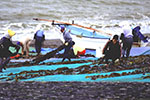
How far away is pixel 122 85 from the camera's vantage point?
12.3 m

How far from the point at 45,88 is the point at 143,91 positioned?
10.2ft

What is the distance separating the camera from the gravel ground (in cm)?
1126

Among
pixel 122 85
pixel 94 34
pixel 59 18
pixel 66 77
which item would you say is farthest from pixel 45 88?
pixel 59 18

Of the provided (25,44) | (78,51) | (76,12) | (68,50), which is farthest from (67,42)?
(76,12)

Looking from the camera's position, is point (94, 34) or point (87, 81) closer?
point (87, 81)

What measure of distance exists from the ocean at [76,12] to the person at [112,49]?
73.4 ft

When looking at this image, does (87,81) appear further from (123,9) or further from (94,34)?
(123,9)

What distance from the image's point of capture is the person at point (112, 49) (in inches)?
550

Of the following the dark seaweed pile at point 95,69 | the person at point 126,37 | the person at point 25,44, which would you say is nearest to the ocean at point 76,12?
the person at point 25,44

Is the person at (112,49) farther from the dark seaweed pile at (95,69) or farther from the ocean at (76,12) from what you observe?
the ocean at (76,12)

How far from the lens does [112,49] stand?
14180 millimetres

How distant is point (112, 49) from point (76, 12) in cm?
3361

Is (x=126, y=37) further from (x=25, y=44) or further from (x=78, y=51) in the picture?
(x=25, y=44)

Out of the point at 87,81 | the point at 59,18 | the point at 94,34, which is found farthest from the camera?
the point at 59,18
